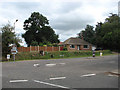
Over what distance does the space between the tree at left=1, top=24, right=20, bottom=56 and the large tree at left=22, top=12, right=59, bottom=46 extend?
26546mm

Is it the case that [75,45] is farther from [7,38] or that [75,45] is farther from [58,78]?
[58,78]

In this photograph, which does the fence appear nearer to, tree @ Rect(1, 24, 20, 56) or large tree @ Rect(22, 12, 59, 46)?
tree @ Rect(1, 24, 20, 56)

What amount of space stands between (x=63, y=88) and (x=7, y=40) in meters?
27.0

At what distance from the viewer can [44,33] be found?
197 ft

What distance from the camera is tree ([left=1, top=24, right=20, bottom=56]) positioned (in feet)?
99.8

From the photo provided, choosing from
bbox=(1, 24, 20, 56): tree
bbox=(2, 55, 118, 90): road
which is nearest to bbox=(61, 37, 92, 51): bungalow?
bbox=(1, 24, 20, 56): tree

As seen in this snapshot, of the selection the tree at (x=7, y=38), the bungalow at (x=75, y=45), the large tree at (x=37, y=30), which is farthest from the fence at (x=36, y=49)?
→ the large tree at (x=37, y=30)

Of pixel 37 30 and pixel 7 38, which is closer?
pixel 7 38

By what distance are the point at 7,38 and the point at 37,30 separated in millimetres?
30138

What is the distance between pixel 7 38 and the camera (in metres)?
31.2

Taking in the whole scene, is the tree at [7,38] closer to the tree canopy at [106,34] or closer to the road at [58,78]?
the road at [58,78]

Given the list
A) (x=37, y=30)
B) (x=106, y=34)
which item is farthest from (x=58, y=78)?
(x=37, y=30)

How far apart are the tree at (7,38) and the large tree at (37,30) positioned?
26.5 m

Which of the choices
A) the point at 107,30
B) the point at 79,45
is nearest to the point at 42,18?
the point at 79,45
